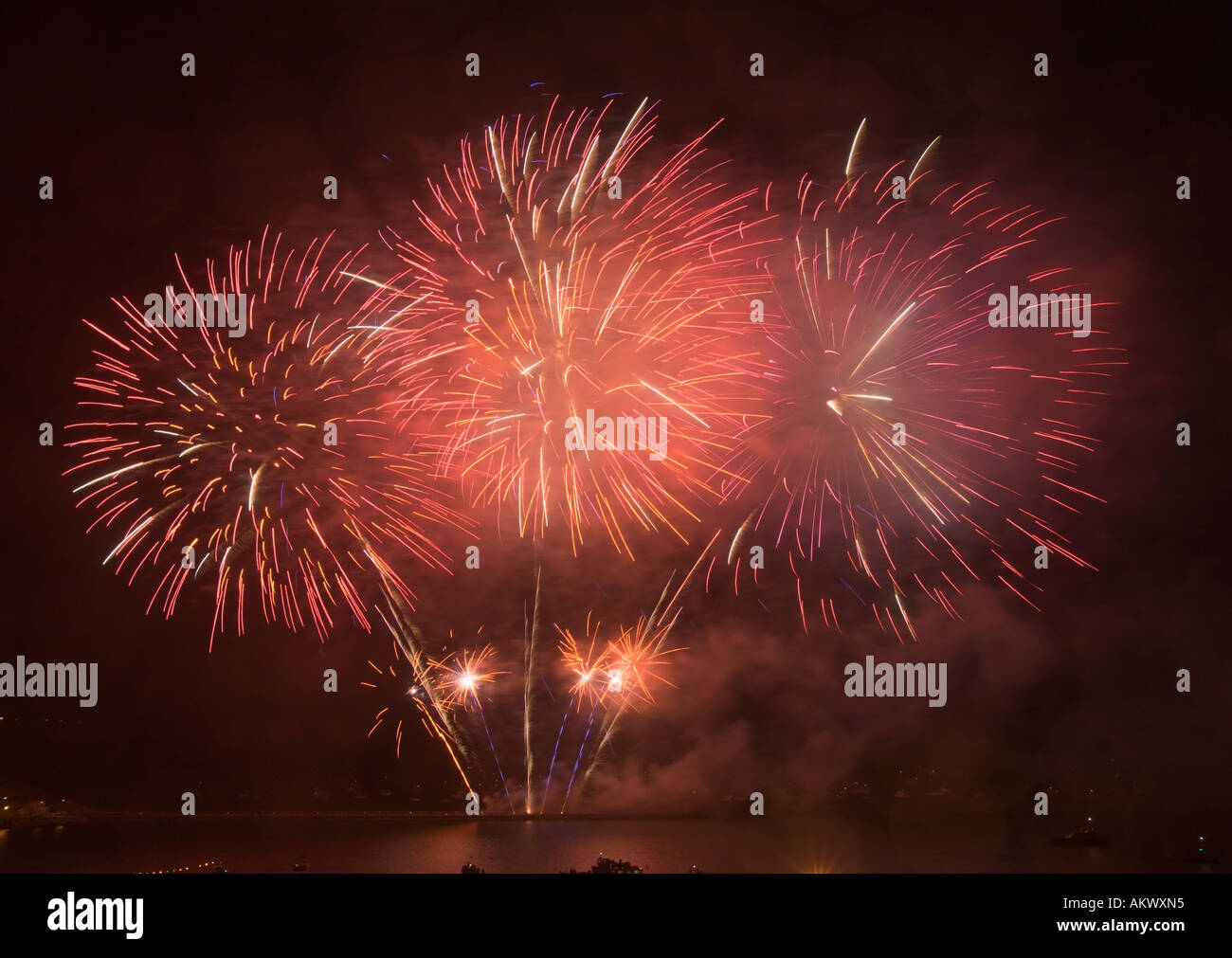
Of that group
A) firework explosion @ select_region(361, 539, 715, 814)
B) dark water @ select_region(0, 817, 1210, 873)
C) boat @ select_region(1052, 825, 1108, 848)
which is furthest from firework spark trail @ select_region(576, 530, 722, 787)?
boat @ select_region(1052, 825, 1108, 848)

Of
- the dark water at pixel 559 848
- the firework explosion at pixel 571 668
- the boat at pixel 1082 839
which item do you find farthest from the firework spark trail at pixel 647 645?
the boat at pixel 1082 839

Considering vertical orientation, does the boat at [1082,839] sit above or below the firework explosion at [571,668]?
below

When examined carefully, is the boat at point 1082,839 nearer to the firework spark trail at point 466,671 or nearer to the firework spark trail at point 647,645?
the firework spark trail at point 647,645

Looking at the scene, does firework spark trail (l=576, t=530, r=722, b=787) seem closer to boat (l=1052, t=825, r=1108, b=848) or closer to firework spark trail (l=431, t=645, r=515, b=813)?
firework spark trail (l=431, t=645, r=515, b=813)

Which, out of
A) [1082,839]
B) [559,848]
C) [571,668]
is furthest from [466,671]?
A: [1082,839]

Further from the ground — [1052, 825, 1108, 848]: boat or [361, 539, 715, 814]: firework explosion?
[361, 539, 715, 814]: firework explosion

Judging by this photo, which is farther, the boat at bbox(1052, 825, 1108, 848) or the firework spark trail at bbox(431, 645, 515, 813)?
the boat at bbox(1052, 825, 1108, 848)

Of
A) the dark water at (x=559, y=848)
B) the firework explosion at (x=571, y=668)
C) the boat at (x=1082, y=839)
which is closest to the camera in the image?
the firework explosion at (x=571, y=668)

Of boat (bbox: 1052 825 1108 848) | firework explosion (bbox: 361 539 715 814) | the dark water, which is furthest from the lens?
boat (bbox: 1052 825 1108 848)
